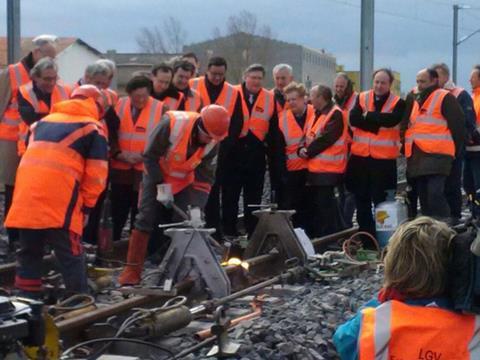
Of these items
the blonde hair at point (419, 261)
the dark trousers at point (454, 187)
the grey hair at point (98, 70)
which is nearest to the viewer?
the blonde hair at point (419, 261)

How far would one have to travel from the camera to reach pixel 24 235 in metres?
7.48

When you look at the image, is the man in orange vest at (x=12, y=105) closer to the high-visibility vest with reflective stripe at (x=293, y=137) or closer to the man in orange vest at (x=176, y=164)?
the man in orange vest at (x=176, y=164)

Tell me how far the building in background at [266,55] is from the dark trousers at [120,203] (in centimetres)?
4779

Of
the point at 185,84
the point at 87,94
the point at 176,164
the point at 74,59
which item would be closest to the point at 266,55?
the point at 74,59

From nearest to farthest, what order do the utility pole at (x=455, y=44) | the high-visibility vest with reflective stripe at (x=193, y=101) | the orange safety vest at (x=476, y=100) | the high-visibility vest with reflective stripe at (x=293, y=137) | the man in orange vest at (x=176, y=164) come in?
the man in orange vest at (x=176, y=164), the high-visibility vest with reflective stripe at (x=193, y=101), the high-visibility vest with reflective stripe at (x=293, y=137), the orange safety vest at (x=476, y=100), the utility pole at (x=455, y=44)

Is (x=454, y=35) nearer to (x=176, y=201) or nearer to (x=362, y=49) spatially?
(x=362, y=49)

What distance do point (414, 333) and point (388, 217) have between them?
7.65 m

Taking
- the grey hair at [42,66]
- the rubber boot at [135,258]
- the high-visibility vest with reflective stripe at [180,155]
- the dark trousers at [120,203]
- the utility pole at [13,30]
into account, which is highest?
the utility pole at [13,30]

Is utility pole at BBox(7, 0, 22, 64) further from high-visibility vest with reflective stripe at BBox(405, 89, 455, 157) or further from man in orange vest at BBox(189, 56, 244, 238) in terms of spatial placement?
high-visibility vest with reflective stripe at BBox(405, 89, 455, 157)

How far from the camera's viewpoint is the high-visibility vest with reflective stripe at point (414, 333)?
3709 millimetres

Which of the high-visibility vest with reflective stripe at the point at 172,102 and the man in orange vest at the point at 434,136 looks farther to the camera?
the man in orange vest at the point at 434,136

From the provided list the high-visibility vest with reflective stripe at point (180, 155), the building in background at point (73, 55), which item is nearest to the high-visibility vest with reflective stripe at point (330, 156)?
the high-visibility vest with reflective stripe at point (180, 155)

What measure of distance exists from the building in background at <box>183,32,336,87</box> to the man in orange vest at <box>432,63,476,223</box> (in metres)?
46.5

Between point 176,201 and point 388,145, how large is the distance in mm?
3511
